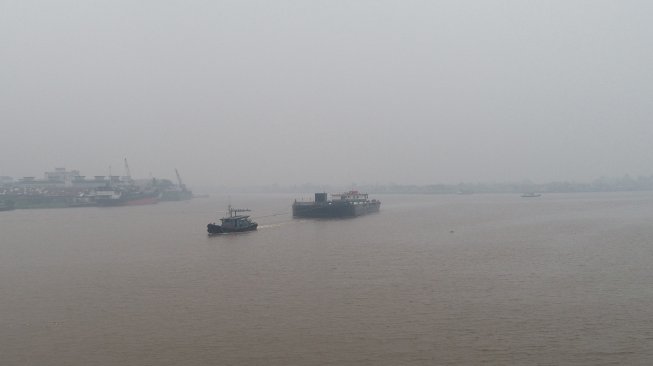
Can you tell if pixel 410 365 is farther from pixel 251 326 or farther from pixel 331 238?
pixel 331 238

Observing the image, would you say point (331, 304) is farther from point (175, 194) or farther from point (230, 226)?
point (175, 194)

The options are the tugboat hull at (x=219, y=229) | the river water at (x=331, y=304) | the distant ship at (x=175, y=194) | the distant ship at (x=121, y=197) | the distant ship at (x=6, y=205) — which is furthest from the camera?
the distant ship at (x=175, y=194)

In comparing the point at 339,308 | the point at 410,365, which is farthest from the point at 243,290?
the point at 410,365

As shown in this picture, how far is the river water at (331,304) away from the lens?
866cm

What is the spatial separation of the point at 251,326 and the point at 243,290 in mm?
3327

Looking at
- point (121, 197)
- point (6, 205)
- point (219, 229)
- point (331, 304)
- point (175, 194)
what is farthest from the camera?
point (175, 194)

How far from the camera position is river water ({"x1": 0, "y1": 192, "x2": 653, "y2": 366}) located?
866 centimetres

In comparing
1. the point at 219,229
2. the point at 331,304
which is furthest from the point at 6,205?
the point at 331,304

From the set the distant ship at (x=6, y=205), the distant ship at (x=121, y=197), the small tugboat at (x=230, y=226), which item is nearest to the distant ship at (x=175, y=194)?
the distant ship at (x=121, y=197)

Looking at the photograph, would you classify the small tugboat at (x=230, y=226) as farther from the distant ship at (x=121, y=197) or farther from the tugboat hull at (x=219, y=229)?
the distant ship at (x=121, y=197)

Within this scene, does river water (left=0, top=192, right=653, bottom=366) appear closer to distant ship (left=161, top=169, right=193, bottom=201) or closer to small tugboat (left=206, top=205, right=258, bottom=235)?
small tugboat (left=206, top=205, right=258, bottom=235)

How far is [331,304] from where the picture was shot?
1171cm

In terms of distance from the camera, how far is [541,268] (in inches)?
638

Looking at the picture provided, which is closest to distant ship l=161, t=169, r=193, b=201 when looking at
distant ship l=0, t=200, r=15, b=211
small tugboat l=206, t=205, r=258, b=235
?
distant ship l=0, t=200, r=15, b=211
